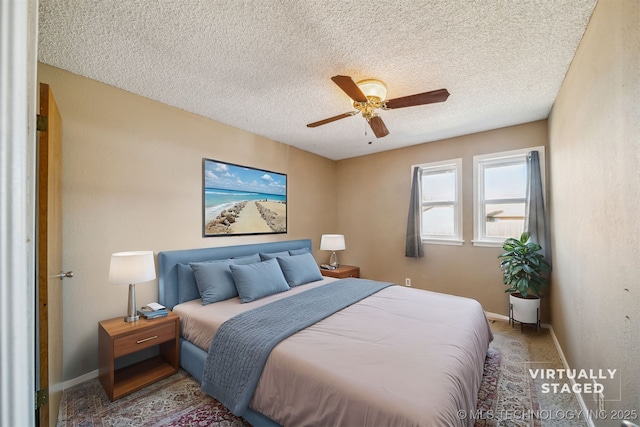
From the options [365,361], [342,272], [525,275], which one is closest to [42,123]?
[365,361]

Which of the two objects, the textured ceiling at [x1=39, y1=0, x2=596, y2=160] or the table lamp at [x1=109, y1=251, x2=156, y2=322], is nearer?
the textured ceiling at [x1=39, y1=0, x2=596, y2=160]

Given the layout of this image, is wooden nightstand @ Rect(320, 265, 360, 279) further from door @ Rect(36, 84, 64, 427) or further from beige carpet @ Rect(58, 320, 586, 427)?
door @ Rect(36, 84, 64, 427)

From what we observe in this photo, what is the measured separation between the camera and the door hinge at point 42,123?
159 cm

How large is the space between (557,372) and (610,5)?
2.75 meters

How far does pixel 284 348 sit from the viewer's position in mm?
1707

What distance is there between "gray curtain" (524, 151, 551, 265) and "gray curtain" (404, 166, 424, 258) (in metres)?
1.35

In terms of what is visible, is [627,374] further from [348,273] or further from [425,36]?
[348,273]

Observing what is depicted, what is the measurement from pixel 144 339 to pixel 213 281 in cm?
72

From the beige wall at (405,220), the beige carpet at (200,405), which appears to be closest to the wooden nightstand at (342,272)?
the beige wall at (405,220)

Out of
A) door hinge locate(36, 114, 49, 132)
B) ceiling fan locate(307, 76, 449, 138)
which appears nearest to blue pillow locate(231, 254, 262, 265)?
door hinge locate(36, 114, 49, 132)

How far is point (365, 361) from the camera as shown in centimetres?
156

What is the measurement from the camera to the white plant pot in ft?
10.2

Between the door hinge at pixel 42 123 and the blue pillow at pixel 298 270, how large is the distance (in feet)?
7.79

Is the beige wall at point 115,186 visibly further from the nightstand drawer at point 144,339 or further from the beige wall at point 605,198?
the beige wall at point 605,198
